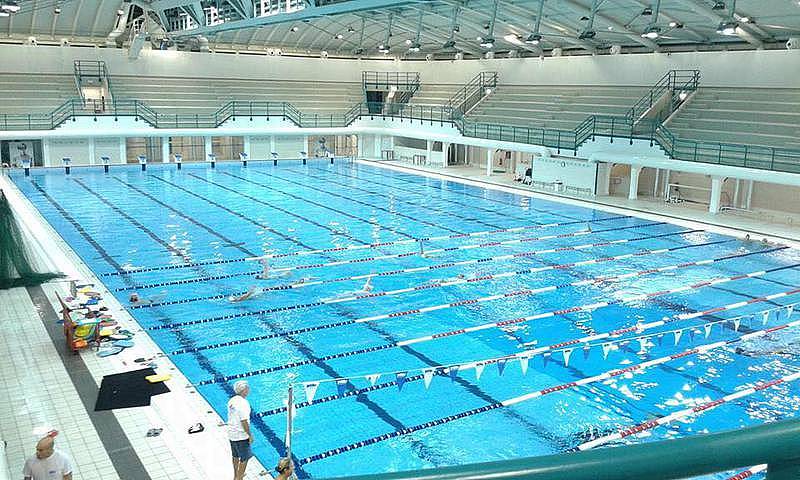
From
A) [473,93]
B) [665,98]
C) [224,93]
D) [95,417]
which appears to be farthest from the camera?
[224,93]

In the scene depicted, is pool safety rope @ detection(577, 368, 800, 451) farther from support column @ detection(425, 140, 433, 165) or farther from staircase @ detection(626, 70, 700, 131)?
support column @ detection(425, 140, 433, 165)

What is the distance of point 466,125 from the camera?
33.8 m

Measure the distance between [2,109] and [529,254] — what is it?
1059 inches

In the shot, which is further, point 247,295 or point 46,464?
point 247,295

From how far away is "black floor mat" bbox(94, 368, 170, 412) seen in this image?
28.0ft

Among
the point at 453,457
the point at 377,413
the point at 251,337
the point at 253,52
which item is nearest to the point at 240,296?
the point at 251,337

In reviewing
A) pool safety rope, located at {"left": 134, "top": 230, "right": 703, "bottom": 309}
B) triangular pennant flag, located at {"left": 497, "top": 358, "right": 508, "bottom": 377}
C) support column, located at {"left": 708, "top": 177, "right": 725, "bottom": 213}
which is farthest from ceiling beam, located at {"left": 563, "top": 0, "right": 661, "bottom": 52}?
triangular pennant flag, located at {"left": 497, "top": 358, "right": 508, "bottom": 377}

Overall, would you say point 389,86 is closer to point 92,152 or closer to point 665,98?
point 92,152

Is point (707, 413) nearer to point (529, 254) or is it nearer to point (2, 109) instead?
point (529, 254)

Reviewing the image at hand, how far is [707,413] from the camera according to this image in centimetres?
869

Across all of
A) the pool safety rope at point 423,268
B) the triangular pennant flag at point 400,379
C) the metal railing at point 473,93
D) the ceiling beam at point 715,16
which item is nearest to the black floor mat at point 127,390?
the triangular pennant flag at point 400,379

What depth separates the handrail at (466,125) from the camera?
861 inches

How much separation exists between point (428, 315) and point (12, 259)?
8213 mm

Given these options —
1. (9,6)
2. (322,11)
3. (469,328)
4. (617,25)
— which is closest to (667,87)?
(617,25)
